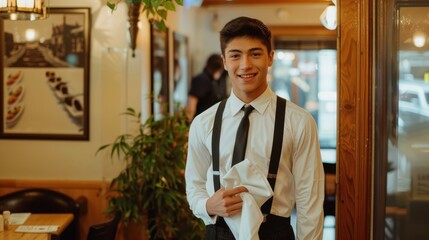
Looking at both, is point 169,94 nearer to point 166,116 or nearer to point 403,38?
point 166,116

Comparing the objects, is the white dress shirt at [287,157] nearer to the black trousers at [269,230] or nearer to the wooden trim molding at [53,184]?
the black trousers at [269,230]

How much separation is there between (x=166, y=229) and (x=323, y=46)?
170 inches

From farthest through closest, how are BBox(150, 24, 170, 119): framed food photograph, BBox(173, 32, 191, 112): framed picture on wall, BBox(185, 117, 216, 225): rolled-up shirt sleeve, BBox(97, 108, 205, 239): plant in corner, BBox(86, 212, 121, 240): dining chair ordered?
BBox(173, 32, 191, 112): framed picture on wall
BBox(150, 24, 170, 119): framed food photograph
BBox(97, 108, 205, 239): plant in corner
BBox(86, 212, 121, 240): dining chair
BBox(185, 117, 216, 225): rolled-up shirt sleeve

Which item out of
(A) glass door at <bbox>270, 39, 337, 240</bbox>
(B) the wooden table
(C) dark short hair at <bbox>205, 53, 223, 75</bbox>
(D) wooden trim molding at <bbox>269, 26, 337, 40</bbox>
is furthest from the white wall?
(A) glass door at <bbox>270, 39, 337, 240</bbox>

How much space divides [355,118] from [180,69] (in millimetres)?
3673

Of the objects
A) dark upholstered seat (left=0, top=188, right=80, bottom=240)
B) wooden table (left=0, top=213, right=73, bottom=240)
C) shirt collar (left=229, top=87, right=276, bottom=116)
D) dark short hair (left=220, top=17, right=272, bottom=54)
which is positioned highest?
dark short hair (left=220, top=17, right=272, bottom=54)

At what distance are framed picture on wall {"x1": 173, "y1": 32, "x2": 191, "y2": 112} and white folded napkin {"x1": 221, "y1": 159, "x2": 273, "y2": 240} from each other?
11.3 feet

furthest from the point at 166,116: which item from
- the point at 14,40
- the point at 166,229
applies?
the point at 14,40

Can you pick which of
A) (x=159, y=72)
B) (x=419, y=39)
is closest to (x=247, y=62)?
(x=419, y=39)

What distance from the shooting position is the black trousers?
205 cm

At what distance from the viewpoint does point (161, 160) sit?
370cm

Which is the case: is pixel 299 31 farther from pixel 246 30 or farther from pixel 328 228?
pixel 246 30

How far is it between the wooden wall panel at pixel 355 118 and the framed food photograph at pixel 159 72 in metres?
1.85

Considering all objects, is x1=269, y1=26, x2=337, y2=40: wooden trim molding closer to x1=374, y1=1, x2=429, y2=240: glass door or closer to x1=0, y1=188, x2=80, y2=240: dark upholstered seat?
x1=0, y1=188, x2=80, y2=240: dark upholstered seat
